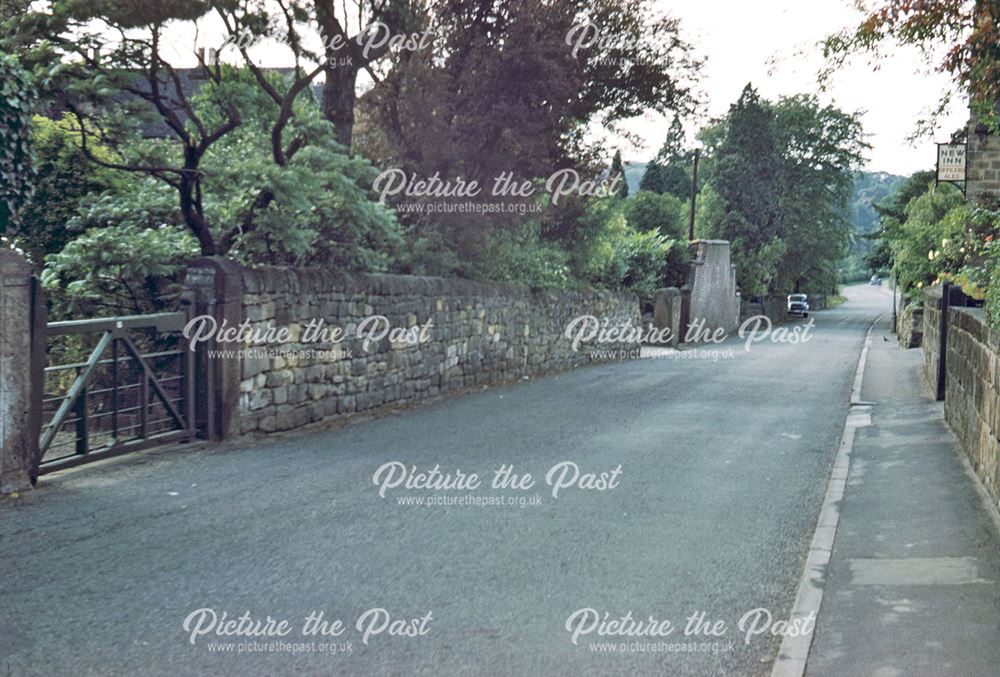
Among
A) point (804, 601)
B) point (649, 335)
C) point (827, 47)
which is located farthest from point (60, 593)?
point (649, 335)

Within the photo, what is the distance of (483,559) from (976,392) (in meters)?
5.55

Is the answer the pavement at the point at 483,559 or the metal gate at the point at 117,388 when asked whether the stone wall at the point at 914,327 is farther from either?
the metal gate at the point at 117,388

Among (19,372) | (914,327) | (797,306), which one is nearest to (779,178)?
(797,306)

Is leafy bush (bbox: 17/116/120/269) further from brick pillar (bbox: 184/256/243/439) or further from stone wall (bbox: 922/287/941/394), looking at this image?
stone wall (bbox: 922/287/941/394)

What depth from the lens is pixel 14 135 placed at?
12203 millimetres

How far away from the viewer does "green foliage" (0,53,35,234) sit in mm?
11773

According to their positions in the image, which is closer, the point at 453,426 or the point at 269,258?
the point at 453,426

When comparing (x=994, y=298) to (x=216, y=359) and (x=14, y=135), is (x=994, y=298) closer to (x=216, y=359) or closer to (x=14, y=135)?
(x=216, y=359)

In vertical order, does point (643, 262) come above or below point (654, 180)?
below

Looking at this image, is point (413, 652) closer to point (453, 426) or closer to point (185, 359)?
point (185, 359)

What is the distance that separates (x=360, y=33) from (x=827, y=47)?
6884 millimetres

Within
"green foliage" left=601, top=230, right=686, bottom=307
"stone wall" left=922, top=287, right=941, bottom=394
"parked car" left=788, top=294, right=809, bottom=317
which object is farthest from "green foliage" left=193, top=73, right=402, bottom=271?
"parked car" left=788, top=294, right=809, bottom=317

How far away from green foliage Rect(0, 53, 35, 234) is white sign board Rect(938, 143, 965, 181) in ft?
75.5

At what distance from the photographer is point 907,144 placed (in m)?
17.2
